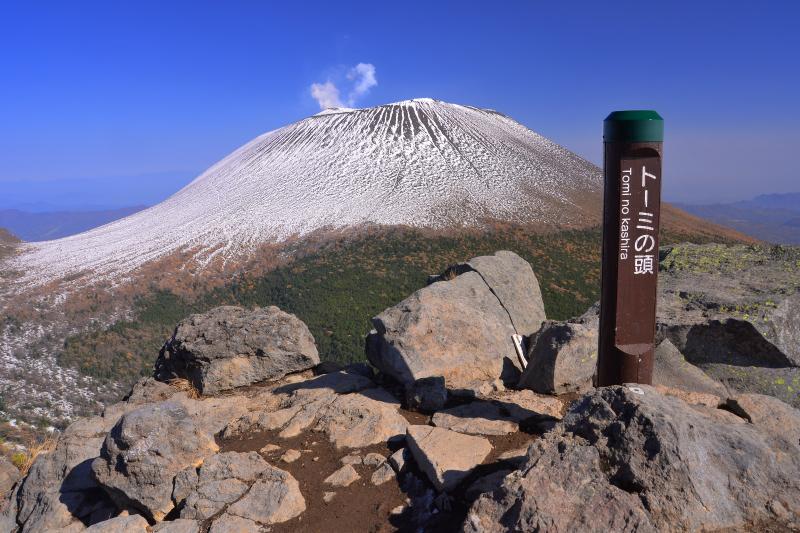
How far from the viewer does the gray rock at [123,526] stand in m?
5.48

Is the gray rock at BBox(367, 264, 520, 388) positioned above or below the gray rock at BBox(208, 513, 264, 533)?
above

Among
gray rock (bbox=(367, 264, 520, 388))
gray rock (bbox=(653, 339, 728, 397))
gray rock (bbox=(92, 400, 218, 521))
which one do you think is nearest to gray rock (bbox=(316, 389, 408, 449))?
gray rock (bbox=(367, 264, 520, 388))

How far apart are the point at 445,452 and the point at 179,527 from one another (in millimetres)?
2984

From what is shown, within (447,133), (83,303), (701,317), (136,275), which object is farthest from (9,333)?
(447,133)

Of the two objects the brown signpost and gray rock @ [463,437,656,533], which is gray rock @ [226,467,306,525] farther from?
the brown signpost

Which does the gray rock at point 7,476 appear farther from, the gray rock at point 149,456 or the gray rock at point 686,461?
the gray rock at point 686,461

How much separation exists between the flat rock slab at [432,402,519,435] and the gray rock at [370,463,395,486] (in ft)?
3.31

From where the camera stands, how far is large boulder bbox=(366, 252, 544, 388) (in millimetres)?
8773

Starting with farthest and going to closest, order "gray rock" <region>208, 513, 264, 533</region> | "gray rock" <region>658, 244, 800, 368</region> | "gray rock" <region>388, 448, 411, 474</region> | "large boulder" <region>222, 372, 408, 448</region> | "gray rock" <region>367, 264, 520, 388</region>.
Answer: "gray rock" <region>367, 264, 520, 388</region> → "gray rock" <region>658, 244, 800, 368</region> → "large boulder" <region>222, 372, 408, 448</region> → "gray rock" <region>388, 448, 411, 474</region> → "gray rock" <region>208, 513, 264, 533</region>

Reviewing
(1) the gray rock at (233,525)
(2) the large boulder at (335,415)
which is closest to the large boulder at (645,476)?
(1) the gray rock at (233,525)

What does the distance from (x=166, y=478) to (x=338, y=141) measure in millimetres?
70625

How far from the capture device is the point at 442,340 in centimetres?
908

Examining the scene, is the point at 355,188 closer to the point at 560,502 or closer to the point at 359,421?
the point at 359,421

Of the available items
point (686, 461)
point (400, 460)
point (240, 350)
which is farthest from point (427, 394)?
point (240, 350)
